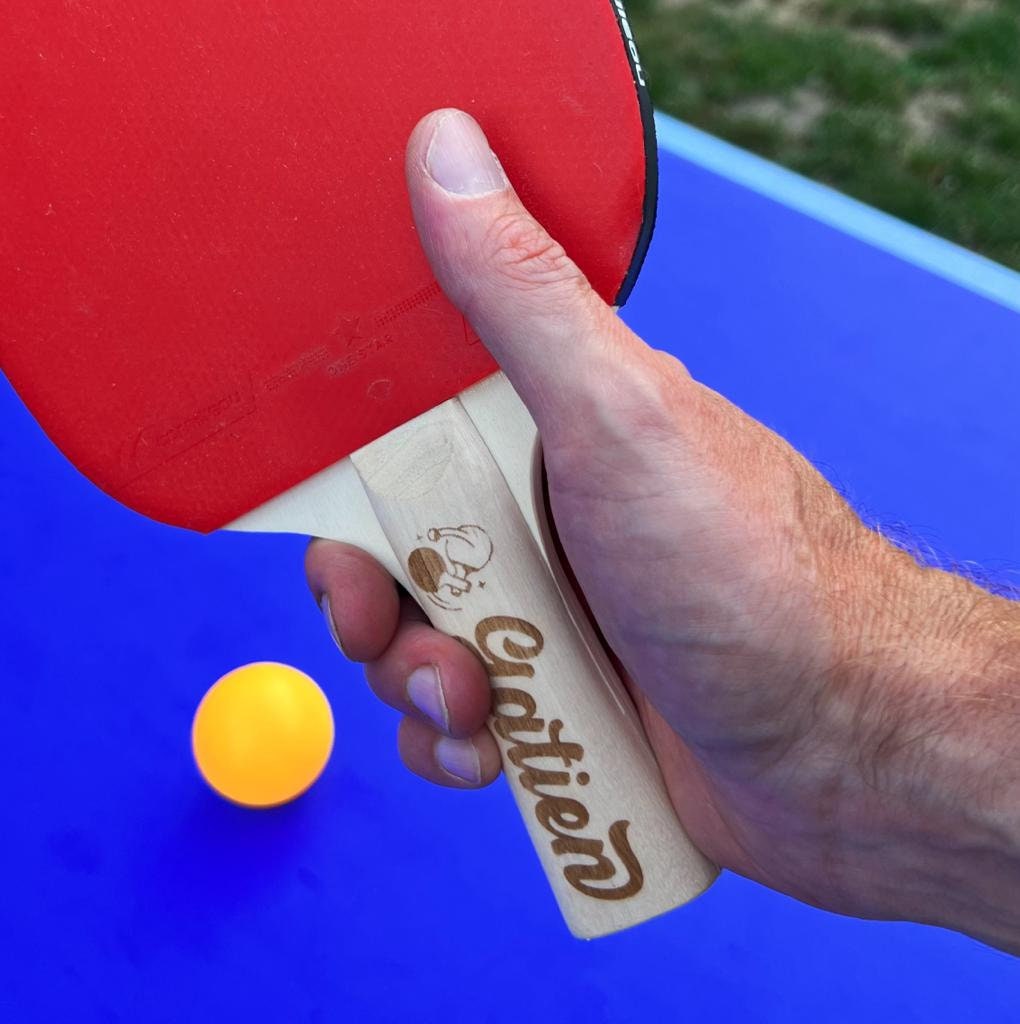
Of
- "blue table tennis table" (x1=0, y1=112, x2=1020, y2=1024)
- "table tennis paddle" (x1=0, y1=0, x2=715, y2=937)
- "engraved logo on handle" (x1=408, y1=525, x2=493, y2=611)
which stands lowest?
"blue table tennis table" (x1=0, y1=112, x2=1020, y2=1024)

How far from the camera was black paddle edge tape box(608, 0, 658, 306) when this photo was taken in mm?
727

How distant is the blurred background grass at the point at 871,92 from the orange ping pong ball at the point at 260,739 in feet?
5.01

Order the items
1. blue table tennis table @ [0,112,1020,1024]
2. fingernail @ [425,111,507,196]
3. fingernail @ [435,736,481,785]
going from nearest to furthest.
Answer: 1. fingernail @ [425,111,507,196]
2. fingernail @ [435,736,481,785]
3. blue table tennis table @ [0,112,1020,1024]

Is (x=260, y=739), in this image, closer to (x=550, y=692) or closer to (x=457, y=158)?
(x=550, y=692)

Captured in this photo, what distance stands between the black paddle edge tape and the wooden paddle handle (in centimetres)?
17

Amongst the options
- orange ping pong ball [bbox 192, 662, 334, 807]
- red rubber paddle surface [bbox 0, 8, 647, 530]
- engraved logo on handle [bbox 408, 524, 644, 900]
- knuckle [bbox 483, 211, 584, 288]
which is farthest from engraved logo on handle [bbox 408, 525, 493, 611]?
orange ping pong ball [bbox 192, 662, 334, 807]

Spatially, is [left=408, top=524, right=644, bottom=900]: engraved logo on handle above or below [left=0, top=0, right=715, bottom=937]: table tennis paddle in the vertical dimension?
below

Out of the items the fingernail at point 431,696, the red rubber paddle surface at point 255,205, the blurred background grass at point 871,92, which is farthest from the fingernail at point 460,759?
the blurred background grass at point 871,92

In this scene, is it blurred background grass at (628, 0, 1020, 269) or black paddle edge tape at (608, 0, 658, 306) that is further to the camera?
blurred background grass at (628, 0, 1020, 269)

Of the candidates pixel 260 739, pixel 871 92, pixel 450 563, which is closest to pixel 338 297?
pixel 450 563

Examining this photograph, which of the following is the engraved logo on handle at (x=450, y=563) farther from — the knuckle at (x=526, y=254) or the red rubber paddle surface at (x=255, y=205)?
the knuckle at (x=526, y=254)

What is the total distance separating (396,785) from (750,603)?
0.55 m

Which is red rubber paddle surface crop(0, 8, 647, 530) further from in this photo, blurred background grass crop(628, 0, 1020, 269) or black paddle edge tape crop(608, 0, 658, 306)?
blurred background grass crop(628, 0, 1020, 269)

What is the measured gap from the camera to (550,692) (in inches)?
34.0
